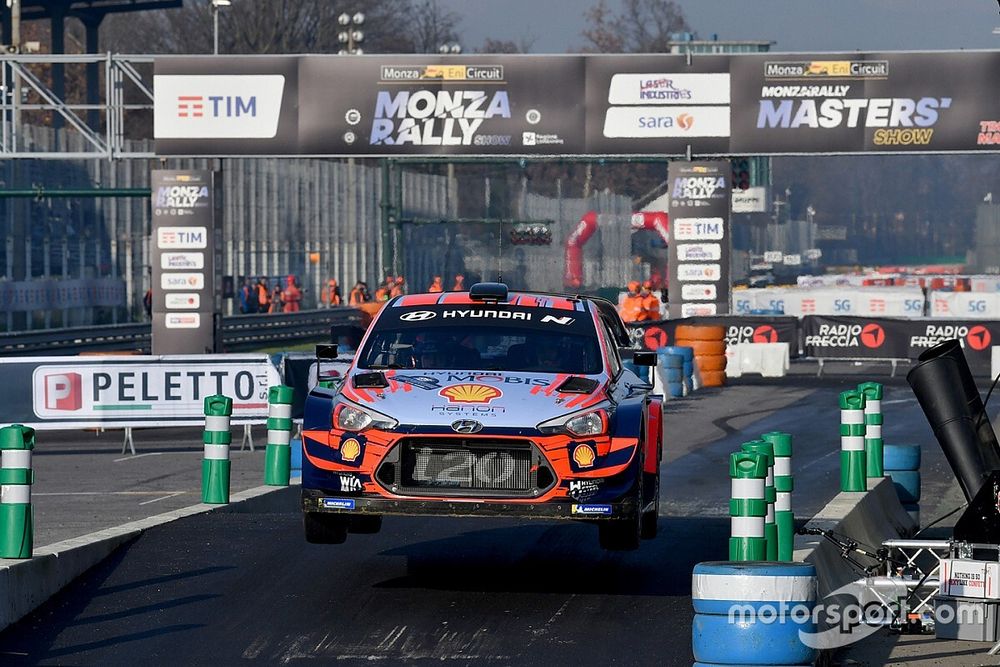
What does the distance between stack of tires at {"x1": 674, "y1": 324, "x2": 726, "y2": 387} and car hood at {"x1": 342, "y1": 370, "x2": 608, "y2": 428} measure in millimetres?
21397

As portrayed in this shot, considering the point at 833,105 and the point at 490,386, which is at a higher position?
the point at 833,105

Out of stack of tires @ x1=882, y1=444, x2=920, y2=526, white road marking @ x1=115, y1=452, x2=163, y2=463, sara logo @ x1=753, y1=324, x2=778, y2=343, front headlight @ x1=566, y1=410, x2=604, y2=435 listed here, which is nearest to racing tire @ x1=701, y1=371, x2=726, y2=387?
sara logo @ x1=753, y1=324, x2=778, y2=343

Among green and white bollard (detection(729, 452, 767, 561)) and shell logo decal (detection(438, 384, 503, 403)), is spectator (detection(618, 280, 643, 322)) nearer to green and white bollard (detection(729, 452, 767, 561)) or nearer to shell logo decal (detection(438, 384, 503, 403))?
shell logo decal (detection(438, 384, 503, 403))

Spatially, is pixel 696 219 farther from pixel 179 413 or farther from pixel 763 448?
pixel 763 448

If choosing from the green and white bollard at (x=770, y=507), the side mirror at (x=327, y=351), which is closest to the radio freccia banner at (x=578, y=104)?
the side mirror at (x=327, y=351)

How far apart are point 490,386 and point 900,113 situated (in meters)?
25.9

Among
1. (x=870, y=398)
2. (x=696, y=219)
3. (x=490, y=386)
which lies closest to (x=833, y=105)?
(x=696, y=219)

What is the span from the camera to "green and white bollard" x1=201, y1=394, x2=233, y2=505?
14242mm

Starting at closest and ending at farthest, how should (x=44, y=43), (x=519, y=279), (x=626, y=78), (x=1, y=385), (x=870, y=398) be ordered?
(x=870, y=398) < (x=1, y=385) < (x=626, y=78) < (x=519, y=279) < (x=44, y=43)

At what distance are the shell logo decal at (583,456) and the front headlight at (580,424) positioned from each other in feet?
0.27

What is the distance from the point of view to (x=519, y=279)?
51.2 metres

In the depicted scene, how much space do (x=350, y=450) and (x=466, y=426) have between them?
2.43 feet

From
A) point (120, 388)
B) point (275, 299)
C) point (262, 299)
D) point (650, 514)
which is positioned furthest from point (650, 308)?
point (650, 514)

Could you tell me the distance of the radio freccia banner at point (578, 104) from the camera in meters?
34.3
